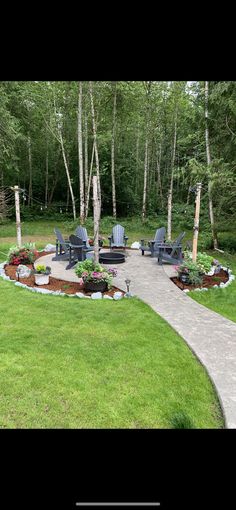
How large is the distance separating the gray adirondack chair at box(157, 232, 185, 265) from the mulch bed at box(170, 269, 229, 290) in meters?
1.08

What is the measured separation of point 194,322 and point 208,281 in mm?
2053

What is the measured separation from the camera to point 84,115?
14039 millimetres

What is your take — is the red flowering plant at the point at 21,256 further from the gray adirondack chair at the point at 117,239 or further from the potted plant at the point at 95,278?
the gray adirondack chair at the point at 117,239

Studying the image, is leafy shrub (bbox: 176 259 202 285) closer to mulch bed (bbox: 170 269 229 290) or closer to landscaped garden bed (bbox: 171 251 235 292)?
landscaped garden bed (bbox: 171 251 235 292)

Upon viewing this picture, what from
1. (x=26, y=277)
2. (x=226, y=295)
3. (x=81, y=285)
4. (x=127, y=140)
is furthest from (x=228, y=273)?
(x=127, y=140)

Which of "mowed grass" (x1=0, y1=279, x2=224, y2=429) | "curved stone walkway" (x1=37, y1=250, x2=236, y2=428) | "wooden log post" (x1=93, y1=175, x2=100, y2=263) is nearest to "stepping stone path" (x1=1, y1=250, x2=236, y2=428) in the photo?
"curved stone walkway" (x1=37, y1=250, x2=236, y2=428)

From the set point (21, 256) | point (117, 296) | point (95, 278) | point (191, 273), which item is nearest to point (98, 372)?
point (117, 296)

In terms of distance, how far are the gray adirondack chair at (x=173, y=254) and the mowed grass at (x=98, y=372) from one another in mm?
3018

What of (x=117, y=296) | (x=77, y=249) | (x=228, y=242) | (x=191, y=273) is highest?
(x=77, y=249)

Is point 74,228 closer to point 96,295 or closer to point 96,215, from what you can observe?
point 96,215

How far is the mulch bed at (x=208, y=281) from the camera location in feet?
19.9

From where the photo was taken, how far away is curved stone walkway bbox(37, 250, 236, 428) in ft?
10.2

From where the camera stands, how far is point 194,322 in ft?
14.8
